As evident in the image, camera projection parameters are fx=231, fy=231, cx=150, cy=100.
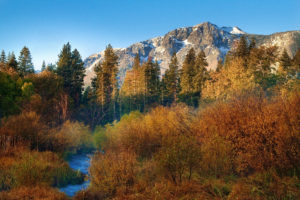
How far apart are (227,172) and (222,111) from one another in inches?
103

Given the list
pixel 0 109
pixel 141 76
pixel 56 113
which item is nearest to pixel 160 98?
pixel 141 76

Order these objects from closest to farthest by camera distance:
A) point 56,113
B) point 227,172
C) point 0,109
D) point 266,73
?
1. point 227,172
2. point 0,109
3. point 56,113
4. point 266,73

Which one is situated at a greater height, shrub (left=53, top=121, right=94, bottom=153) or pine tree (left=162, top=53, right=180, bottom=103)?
pine tree (left=162, top=53, right=180, bottom=103)

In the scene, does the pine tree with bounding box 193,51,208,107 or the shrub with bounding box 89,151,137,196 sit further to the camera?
the pine tree with bounding box 193,51,208,107

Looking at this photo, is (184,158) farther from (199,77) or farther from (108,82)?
(108,82)

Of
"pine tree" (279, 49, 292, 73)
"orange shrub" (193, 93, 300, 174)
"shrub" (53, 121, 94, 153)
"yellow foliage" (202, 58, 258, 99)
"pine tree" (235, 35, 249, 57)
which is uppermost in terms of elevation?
"pine tree" (235, 35, 249, 57)

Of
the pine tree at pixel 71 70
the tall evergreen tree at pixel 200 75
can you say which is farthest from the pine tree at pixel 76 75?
the tall evergreen tree at pixel 200 75

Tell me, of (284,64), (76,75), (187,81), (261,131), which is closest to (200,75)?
(187,81)

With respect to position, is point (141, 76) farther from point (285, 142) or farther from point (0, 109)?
point (285, 142)

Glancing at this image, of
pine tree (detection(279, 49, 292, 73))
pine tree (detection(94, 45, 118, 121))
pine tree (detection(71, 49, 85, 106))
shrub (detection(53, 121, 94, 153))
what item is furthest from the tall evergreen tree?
shrub (detection(53, 121, 94, 153))

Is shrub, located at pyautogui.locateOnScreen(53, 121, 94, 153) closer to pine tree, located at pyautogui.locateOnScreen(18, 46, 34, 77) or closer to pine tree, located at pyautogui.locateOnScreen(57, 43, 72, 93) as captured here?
pine tree, located at pyautogui.locateOnScreen(57, 43, 72, 93)

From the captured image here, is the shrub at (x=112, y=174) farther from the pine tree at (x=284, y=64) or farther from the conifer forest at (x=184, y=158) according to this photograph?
the pine tree at (x=284, y=64)

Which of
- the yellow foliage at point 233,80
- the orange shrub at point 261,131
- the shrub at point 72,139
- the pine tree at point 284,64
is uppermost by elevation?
the pine tree at point 284,64

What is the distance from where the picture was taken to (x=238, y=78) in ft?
90.9
